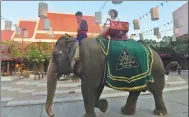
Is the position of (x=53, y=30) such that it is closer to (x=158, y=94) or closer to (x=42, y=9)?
(x=42, y=9)

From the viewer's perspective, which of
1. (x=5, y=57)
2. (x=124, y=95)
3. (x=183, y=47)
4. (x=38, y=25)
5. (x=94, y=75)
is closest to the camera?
(x=94, y=75)

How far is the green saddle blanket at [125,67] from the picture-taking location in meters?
3.96

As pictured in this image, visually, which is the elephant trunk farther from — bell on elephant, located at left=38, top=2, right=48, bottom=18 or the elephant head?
bell on elephant, located at left=38, top=2, right=48, bottom=18

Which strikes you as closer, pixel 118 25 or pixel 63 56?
pixel 63 56

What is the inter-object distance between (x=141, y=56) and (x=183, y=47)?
2628 cm

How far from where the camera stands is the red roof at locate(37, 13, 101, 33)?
30764mm

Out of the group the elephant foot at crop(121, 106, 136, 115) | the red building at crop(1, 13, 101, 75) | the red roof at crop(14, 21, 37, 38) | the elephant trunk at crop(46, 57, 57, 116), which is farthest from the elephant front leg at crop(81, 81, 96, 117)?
the red roof at crop(14, 21, 37, 38)

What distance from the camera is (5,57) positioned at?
26.4 m

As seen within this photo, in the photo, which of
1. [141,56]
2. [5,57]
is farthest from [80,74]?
[5,57]

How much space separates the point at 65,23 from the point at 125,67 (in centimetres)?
2903

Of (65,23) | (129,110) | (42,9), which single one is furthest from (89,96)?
(65,23)

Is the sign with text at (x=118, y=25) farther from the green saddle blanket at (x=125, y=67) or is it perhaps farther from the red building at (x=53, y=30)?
the red building at (x=53, y=30)

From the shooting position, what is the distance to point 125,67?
397cm

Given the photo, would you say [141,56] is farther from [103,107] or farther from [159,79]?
[103,107]
